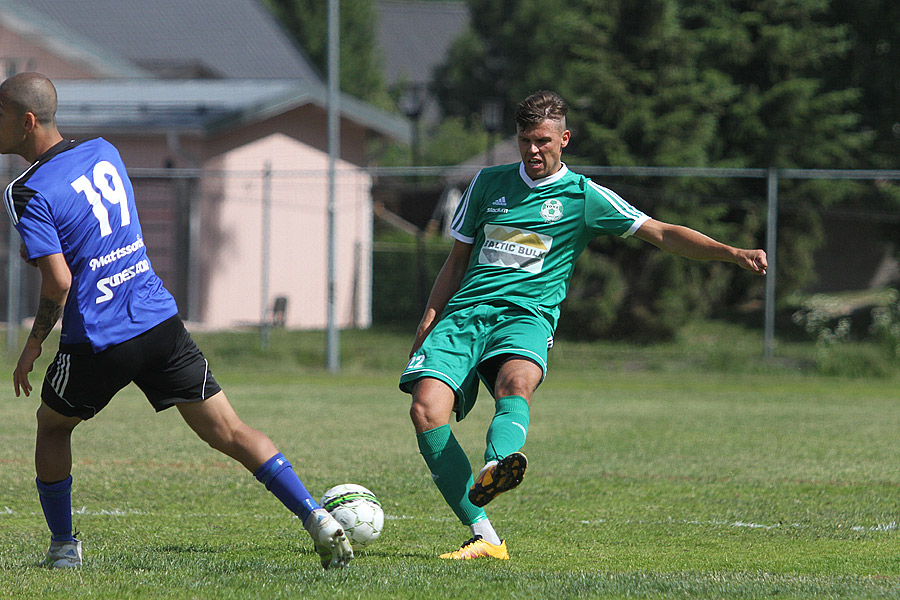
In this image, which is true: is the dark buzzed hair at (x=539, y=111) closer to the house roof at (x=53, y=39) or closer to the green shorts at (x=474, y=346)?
the green shorts at (x=474, y=346)

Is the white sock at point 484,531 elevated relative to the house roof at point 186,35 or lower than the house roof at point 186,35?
lower

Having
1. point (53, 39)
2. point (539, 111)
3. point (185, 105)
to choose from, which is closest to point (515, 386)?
point (539, 111)

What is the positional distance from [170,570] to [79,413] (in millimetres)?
695

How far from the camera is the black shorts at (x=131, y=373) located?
4.13 m

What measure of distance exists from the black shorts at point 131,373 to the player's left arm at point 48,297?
0.09 m

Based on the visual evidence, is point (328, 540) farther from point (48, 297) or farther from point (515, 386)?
point (48, 297)

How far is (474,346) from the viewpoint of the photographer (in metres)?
4.70

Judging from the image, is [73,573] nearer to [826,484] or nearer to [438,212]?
[826,484]

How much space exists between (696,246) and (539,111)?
0.88 meters

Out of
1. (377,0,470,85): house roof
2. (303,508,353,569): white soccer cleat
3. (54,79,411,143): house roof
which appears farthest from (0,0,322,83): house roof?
(377,0,470,85): house roof

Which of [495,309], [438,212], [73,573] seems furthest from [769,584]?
[438,212]

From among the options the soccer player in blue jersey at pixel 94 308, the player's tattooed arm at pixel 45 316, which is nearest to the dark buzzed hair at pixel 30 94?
the soccer player in blue jersey at pixel 94 308

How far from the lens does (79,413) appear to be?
4227 millimetres

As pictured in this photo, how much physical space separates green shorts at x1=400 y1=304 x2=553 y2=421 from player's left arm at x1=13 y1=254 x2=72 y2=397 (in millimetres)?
1406
